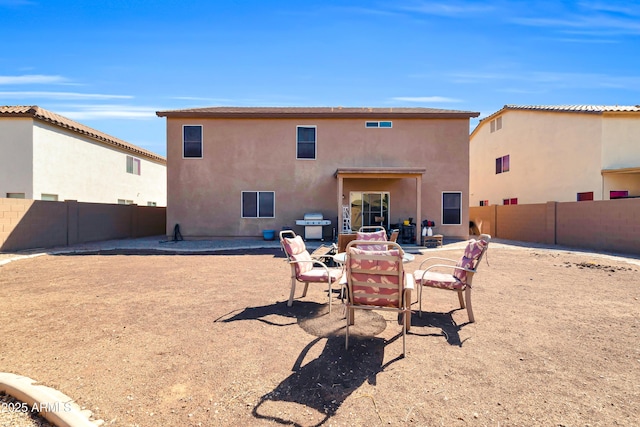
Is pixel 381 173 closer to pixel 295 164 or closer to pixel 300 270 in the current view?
pixel 295 164

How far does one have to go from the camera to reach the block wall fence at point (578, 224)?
427 inches

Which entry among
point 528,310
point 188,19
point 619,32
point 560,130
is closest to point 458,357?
point 528,310

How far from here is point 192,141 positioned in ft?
48.3

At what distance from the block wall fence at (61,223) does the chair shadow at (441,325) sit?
1314cm

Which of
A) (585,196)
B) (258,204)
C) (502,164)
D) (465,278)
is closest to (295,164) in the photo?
(258,204)

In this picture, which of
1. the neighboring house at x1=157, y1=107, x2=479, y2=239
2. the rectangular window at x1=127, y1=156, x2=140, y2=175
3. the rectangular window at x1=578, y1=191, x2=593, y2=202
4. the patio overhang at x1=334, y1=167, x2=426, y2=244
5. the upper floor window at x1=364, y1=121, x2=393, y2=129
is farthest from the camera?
the rectangular window at x1=127, y1=156, x2=140, y2=175

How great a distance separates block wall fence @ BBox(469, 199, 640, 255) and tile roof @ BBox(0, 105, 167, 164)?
22470 millimetres

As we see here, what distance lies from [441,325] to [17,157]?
1842 cm

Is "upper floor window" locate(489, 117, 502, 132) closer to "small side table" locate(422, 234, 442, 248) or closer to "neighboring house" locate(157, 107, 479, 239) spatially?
"neighboring house" locate(157, 107, 479, 239)

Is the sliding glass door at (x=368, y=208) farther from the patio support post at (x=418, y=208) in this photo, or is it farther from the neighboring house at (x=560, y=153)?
the neighboring house at (x=560, y=153)

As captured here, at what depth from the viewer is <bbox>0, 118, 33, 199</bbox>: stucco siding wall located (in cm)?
1424

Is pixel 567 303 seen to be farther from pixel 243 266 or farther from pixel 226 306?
pixel 243 266

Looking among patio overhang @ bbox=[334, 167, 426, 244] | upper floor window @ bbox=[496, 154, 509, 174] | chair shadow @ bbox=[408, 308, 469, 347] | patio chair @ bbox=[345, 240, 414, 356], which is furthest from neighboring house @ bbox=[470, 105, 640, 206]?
patio chair @ bbox=[345, 240, 414, 356]

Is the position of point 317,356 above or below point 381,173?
below
